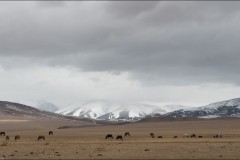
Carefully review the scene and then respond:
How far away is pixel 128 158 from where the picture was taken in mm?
31312

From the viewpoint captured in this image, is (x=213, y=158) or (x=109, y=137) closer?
(x=213, y=158)

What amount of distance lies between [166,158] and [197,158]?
233 cm

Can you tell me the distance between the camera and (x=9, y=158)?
31.5 meters

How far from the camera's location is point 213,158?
31.0 meters

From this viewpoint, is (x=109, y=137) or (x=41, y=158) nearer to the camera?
(x=41, y=158)

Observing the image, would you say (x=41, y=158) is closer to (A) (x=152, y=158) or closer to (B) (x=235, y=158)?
(A) (x=152, y=158)

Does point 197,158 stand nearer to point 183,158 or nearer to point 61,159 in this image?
point 183,158

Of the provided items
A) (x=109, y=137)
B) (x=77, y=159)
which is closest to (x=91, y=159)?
(x=77, y=159)

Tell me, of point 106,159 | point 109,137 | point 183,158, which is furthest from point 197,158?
point 109,137

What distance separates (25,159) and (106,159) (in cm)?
602

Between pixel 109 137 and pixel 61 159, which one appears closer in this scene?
pixel 61 159

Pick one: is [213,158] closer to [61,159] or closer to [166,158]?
[166,158]

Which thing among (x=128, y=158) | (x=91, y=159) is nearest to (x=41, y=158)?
(x=91, y=159)

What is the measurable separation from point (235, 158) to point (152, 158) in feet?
20.2
